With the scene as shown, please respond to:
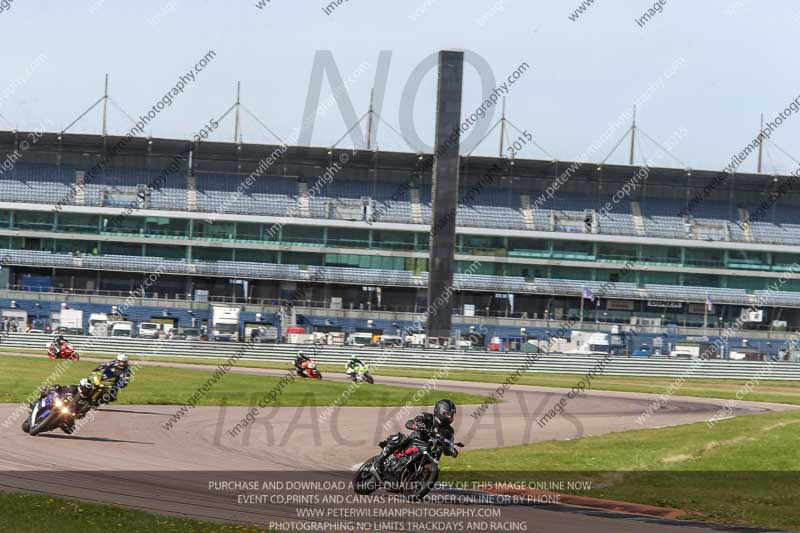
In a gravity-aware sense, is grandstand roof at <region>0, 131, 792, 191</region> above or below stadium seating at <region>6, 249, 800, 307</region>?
above

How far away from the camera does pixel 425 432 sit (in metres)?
16.7

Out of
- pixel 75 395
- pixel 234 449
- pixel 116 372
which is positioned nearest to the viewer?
pixel 234 449

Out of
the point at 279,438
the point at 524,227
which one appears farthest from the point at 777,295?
the point at 279,438

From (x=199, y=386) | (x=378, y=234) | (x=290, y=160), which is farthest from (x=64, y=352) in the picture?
(x=290, y=160)

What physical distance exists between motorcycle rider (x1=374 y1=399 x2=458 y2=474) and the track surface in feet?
4.01

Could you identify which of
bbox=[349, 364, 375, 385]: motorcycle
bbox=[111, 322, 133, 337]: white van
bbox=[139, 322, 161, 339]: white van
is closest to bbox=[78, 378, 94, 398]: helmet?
bbox=[349, 364, 375, 385]: motorcycle

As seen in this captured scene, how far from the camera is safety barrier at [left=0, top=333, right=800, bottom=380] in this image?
2327 inches

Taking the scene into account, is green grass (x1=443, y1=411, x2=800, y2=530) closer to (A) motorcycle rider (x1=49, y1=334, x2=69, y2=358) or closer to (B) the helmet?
(B) the helmet

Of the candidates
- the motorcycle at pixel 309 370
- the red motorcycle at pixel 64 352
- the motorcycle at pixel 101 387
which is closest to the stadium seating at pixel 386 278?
the red motorcycle at pixel 64 352

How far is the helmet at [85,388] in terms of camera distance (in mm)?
22953

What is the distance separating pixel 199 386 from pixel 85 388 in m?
14.9

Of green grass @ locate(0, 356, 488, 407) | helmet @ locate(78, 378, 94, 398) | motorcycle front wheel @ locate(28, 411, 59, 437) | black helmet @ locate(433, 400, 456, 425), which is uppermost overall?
black helmet @ locate(433, 400, 456, 425)

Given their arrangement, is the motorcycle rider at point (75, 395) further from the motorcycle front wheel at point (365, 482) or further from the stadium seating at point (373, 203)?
the stadium seating at point (373, 203)

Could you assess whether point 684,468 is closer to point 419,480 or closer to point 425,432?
point 425,432
